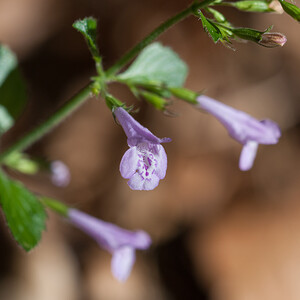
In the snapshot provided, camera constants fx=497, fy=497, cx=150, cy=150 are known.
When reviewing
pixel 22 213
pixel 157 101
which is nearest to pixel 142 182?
pixel 157 101

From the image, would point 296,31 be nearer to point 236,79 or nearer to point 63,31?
point 236,79

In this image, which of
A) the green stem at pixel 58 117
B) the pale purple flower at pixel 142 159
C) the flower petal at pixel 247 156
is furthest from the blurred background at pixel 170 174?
the pale purple flower at pixel 142 159

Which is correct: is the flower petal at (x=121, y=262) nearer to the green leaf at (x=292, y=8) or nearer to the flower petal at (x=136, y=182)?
the flower petal at (x=136, y=182)

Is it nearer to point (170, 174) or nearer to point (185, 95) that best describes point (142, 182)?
point (185, 95)

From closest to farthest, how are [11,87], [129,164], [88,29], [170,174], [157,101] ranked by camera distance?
[129,164]
[88,29]
[157,101]
[11,87]
[170,174]

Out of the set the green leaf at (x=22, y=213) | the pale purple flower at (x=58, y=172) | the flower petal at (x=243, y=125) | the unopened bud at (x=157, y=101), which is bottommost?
the pale purple flower at (x=58, y=172)

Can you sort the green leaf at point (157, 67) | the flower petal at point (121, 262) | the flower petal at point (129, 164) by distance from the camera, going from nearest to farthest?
the flower petal at point (129, 164), the green leaf at point (157, 67), the flower petal at point (121, 262)

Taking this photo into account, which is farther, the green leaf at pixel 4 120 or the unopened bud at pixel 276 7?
the green leaf at pixel 4 120

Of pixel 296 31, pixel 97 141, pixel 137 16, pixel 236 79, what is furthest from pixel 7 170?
pixel 296 31
